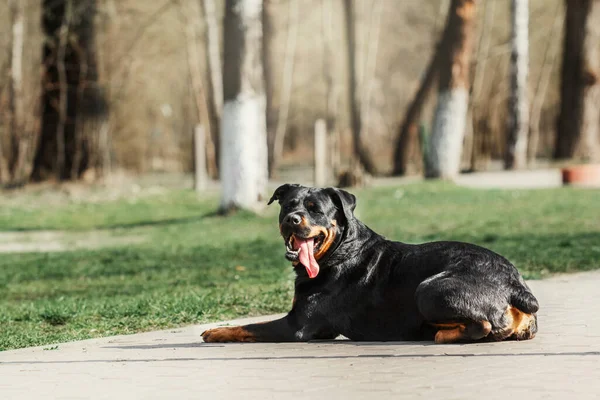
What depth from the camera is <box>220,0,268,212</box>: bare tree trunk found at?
2119 centimetres

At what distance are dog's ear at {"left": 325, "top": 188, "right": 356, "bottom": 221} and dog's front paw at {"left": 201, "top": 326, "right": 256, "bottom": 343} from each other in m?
1.11

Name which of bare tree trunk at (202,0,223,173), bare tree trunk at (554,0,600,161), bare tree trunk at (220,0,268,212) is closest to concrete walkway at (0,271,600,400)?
bare tree trunk at (220,0,268,212)

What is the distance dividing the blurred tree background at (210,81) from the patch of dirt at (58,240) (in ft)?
12.2

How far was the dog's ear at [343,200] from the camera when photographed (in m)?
8.09

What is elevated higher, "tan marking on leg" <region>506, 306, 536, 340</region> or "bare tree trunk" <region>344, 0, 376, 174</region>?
"bare tree trunk" <region>344, 0, 376, 174</region>

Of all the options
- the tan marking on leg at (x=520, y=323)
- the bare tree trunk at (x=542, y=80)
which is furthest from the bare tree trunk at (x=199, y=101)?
the tan marking on leg at (x=520, y=323)

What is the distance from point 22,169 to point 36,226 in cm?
688

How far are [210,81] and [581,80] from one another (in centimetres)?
1141

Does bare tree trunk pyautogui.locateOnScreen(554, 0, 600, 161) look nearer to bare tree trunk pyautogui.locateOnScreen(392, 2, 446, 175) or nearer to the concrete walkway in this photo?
bare tree trunk pyautogui.locateOnScreen(392, 2, 446, 175)

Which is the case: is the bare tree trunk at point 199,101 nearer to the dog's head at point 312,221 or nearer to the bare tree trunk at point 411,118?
the bare tree trunk at point 411,118

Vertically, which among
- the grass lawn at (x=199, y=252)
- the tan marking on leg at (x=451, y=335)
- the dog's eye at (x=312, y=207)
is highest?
the dog's eye at (x=312, y=207)

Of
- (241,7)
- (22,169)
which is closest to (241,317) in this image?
(241,7)

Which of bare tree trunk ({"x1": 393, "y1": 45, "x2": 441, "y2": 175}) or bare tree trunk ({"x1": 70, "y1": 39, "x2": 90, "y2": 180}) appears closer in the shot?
bare tree trunk ({"x1": 70, "y1": 39, "x2": 90, "y2": 180})

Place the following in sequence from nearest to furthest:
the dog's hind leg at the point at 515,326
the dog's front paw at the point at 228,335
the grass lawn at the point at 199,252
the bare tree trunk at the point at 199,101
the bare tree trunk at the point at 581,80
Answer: the dog's hind leg at the point at 515,326, the dog's front paw at the point at 228,335, the grass lawn at the point at 199,252, the bare tree trunk at the point at 581,80, the bare tree trunk at the point at 199,101
